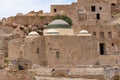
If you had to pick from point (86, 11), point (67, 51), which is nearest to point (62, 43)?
point (67, 51)

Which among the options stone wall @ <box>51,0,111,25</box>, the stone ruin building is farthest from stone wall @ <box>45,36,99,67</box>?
stone wall @ <box>51,0,111,25</box>

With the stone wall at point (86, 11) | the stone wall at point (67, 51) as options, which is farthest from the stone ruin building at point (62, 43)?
the stone wall at point (86, 11)

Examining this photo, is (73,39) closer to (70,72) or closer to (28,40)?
(28,40)

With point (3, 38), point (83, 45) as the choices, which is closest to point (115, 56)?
point (83, 45)

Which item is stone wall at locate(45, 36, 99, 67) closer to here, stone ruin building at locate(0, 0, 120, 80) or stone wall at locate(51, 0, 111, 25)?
stone ruin building at locate(0, 0, 120, 80)

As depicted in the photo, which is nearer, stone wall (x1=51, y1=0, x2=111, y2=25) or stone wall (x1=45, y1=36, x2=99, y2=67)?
stone wall (x1=45, y1=36, x2=99, y2=67)

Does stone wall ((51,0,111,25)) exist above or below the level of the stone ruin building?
above

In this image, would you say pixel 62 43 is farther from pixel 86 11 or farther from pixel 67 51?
pixel 86 11

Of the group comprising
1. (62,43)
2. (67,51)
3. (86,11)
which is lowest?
(67,51)

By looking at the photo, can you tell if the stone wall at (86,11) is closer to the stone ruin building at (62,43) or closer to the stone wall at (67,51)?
the stone ruin building at (62,43)

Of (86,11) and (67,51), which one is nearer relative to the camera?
(67,51)

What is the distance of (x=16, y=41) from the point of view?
40.2 meters

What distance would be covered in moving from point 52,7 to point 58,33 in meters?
18.6

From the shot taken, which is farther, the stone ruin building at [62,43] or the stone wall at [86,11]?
the stone wall at [86,11]
